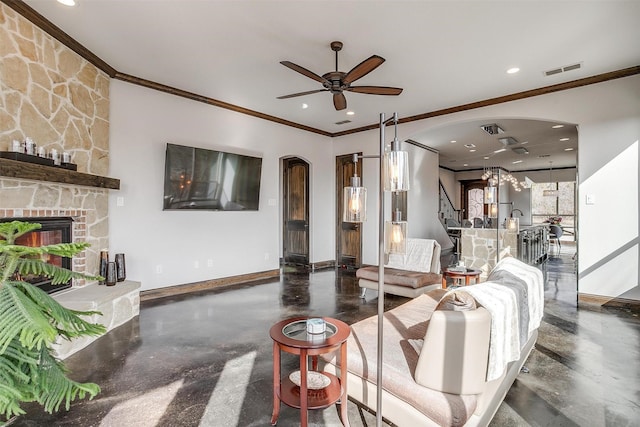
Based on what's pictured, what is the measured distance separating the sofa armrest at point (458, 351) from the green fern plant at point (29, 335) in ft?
4.59

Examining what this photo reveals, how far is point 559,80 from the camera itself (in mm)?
4406

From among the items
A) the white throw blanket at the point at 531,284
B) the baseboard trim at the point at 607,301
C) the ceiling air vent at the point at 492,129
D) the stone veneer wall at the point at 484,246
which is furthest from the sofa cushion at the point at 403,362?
the ceiling air vent at the point at 492,129

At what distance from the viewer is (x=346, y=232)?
23.7 ft

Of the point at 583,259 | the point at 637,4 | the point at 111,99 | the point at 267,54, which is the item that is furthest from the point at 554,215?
the point at 111,99

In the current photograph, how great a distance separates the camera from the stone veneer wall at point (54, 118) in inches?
114

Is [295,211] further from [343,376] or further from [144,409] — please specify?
[343,376]

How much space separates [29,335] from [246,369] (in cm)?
204

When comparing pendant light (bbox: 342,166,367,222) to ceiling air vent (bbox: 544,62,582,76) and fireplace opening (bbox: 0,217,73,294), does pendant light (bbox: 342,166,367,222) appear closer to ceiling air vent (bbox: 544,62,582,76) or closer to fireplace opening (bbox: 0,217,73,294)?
fireplace opening (bbox: 0,217,73,294)

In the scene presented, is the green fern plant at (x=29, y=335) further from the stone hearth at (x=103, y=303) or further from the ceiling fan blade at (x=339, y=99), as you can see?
the ceiling fan blade at (x=339, y=99)

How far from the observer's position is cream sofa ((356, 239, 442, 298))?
4.22 metres

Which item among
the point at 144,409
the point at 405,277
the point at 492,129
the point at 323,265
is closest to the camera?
the point at 144,409

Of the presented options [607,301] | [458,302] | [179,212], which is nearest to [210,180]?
[179,212]

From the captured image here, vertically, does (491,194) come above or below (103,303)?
above

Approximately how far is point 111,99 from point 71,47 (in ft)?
2.51
